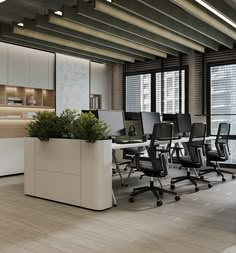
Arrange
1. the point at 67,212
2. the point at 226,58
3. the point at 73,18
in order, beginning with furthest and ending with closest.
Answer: the point at 226,58, the point at 73,18, the point at 67,212

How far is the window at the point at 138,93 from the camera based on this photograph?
8.77m

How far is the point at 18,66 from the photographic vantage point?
6.93 metres

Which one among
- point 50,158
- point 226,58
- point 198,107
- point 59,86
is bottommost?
point 50,158

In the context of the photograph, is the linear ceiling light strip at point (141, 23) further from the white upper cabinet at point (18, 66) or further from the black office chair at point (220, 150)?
the white upper cabinet at point (18, 66)

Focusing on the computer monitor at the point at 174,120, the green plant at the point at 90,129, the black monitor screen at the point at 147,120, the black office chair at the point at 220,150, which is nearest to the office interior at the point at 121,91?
the black monitor screen at the point at 147,120

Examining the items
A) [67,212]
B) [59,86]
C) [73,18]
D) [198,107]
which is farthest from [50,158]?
[198,107]

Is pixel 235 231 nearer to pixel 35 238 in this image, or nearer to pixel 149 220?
pixel 149 220

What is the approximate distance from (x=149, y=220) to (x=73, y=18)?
3.41 metres

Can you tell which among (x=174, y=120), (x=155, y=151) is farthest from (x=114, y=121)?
(x=174, y=120)

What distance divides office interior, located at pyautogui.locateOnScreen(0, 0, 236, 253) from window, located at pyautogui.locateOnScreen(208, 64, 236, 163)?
0.02m

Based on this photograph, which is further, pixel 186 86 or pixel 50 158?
pixel 186 86

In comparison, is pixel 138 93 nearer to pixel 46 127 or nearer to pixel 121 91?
pixel 121 91

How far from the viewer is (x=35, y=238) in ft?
10.3

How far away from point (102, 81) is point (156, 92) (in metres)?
1.62
